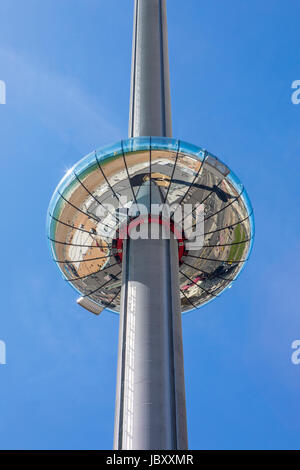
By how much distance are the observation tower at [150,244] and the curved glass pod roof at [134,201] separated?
0.03 m

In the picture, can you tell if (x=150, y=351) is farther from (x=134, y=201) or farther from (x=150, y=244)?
(x=134, y=201)

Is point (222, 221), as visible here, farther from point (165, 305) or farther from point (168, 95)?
point (168, 95)

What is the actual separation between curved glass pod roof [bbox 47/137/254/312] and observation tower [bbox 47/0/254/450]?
0.03 metres

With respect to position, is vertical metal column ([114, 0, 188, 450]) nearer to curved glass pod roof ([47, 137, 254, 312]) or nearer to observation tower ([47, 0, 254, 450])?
observation tower ([47, 0, 254, 450])

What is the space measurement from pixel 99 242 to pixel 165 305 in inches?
175

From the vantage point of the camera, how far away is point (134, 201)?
18.2 meters

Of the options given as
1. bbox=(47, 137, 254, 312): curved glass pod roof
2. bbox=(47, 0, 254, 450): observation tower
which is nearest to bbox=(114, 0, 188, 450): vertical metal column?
bbox=(47, 0, 254, 450): observation tower

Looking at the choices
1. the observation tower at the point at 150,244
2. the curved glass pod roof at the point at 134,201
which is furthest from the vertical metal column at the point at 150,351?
the curved glass pod roof at the point at 134,201

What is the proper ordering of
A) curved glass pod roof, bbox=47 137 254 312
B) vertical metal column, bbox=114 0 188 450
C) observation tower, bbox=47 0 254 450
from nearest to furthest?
vertical metal column, bbox=114 0 188 450 → observation tower, bbox=47 0 254 450 → curved glass pod roof, bbox=47 137 254 312

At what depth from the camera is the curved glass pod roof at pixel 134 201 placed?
17547mm

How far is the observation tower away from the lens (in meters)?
14.0

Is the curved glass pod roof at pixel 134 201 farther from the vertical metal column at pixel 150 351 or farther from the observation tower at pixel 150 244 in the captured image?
the vertical metal column at pixel 150 351

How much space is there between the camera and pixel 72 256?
64.6 ft
